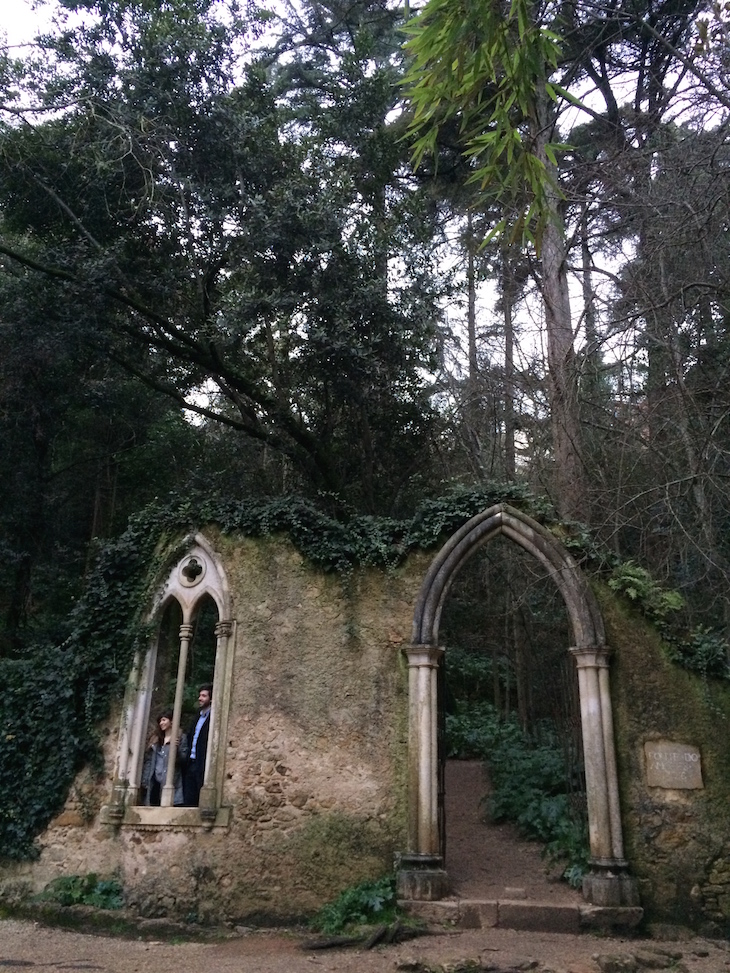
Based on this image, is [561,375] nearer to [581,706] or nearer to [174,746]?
[581,706]

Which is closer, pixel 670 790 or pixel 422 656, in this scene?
pixel 670 790

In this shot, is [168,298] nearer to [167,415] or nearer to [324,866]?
[167,415]

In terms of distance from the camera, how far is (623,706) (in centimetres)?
686

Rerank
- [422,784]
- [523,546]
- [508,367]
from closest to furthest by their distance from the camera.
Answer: [422,784] → [523,546] → [508,367]

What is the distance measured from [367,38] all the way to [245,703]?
9412 millimetres

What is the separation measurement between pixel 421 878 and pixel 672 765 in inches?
90.6

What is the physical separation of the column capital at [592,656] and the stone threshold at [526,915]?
74.4 inches

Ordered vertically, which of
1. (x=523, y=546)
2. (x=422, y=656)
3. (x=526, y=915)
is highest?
(x=523, y=546)

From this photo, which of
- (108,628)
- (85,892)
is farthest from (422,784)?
(108,628)

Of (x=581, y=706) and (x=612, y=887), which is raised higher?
(x=581, y=706)

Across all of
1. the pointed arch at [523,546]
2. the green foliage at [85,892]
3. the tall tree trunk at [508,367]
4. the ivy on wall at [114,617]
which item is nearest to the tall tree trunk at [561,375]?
the tall tree trunk at [508,367]

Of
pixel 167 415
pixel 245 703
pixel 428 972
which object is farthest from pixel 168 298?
pixel 428 972

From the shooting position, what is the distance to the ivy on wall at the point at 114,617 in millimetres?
7289

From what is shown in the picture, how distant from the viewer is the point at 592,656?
691 centimetres
